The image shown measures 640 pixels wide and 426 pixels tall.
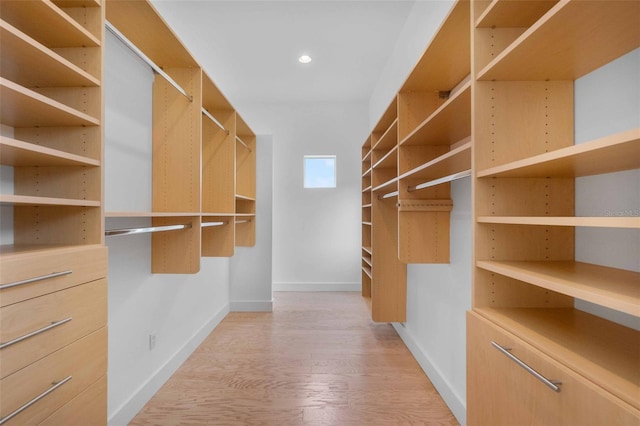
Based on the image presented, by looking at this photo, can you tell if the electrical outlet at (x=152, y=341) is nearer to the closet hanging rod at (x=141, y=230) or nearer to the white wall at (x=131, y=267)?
the white wall at (x=131, y=267)

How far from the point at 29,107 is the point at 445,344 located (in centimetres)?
248

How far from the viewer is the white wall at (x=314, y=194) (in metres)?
4.97

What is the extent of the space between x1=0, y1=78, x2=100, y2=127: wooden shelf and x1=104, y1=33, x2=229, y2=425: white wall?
55cm

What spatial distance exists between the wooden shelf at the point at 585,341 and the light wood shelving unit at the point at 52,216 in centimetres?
142

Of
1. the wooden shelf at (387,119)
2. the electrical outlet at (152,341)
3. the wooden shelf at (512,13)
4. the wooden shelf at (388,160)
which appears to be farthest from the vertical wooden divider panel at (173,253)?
the wooden shelf at (512,13)

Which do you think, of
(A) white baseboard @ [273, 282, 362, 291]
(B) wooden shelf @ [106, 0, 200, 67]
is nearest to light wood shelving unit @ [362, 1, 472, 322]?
(B) wooden shelf @ [106, 0, 200, 67]

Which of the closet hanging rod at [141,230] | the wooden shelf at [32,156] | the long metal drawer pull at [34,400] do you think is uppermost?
the wooden shelf at [32,156]

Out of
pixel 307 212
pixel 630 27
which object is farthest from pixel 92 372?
pixel 307 212

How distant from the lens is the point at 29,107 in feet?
3.25

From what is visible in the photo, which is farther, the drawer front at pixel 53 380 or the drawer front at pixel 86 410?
the drawer front at pixel 86 410

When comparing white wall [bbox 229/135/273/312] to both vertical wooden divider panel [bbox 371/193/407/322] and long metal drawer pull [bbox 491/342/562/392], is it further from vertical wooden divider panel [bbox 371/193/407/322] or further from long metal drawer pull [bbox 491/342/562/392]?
long metal drawer pull [bbox 491/342/562/392]

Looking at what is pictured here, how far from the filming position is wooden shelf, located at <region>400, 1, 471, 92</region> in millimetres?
1276

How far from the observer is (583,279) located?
0.82 meters

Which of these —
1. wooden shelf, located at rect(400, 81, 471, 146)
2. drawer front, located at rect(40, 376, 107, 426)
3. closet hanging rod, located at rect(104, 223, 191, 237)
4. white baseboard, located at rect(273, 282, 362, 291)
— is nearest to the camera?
drawer front, located at rect(40, 376, 107, 426)
